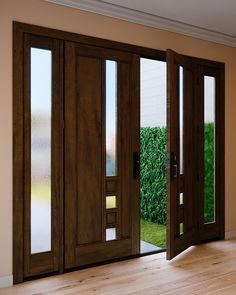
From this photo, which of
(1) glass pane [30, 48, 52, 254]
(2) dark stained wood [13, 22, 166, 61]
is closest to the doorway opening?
(2) dark stained wood [13, 22, 166, 61]

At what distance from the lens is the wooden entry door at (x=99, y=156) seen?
11.3 ft

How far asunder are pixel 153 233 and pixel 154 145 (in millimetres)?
1533

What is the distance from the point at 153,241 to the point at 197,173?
1102 mm

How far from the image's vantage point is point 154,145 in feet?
19.3

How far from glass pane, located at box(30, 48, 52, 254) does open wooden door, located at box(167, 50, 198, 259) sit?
127cm

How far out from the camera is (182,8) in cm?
364

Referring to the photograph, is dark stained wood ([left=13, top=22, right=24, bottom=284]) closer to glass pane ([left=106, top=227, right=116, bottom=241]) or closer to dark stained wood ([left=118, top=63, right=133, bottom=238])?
glass pane ([left=106, top=227, right=116, bottom=241])

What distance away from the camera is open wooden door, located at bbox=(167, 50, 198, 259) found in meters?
3.69

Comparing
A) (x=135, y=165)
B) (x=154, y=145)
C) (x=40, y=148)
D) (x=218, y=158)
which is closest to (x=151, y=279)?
(x=135, y=165)

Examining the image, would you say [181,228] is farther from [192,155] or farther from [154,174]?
[154,174]

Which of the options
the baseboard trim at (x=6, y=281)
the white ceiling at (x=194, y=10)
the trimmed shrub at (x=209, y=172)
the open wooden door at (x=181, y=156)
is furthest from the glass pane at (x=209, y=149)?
the baseboard trim at (x=6, y=281)

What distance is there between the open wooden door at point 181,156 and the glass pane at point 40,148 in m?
1.27

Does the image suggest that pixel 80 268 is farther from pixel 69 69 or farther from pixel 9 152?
pixel 69 69

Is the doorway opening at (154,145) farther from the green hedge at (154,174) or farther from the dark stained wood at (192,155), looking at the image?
the dark stained wood at (192,155)
